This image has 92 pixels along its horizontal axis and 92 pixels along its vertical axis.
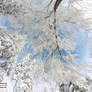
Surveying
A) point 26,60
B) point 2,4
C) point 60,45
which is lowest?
point 26,60

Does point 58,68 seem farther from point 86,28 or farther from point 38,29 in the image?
point 86,28

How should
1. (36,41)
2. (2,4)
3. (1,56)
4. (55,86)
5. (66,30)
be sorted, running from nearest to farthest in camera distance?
(55,86), (1,56), (36,41), (66,30), (2,4)

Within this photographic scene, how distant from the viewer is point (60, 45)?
5.16 feet

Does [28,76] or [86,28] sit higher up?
[86,28]

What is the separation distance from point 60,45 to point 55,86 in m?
0.64

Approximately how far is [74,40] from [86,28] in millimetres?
359

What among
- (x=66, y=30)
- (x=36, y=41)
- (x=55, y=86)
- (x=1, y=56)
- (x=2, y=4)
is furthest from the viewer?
(x=2, y=4)

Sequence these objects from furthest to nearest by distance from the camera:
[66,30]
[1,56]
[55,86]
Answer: [66,30]
[1,56]
[55,86]

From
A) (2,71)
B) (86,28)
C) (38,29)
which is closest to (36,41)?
(38,29)

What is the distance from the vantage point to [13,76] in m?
1.31

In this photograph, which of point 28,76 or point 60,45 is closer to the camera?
point 28,76

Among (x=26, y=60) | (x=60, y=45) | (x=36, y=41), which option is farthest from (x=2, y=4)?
(x=60, y=45)

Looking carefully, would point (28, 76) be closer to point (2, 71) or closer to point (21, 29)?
point (2, 71)

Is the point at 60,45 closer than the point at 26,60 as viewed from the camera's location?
No
